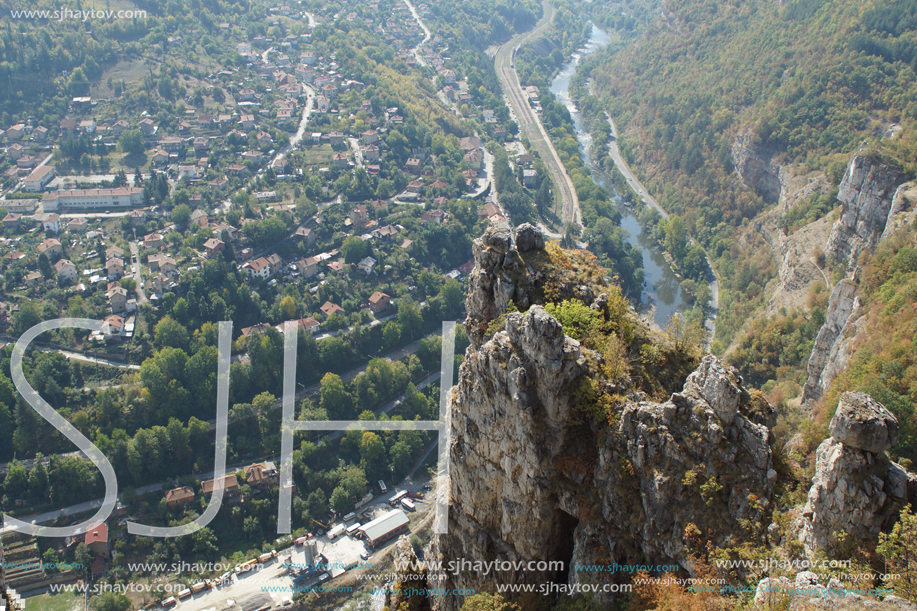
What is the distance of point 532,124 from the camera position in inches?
3962

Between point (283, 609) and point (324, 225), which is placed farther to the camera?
point (324, 225)

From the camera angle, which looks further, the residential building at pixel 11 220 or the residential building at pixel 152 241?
the residential building at pixel 11 220

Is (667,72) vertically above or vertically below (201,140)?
above

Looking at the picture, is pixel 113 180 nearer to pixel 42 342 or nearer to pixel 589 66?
pixel 42 342

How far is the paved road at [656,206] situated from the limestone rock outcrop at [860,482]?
43.2 meters

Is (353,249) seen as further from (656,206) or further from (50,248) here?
(656,206)

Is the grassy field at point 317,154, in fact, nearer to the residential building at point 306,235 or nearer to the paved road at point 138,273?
the residential building at point 306,235

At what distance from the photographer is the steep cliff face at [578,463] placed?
36.9ft

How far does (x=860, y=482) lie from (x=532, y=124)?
95.9m

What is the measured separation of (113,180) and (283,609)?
55.2m

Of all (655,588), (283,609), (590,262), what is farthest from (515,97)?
(655,588)

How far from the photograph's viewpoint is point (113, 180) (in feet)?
235

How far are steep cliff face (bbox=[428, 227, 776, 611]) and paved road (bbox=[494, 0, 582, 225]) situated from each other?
63225 mm

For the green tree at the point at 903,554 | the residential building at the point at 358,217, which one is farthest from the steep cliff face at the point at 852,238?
the residential building at the point at 358,217
